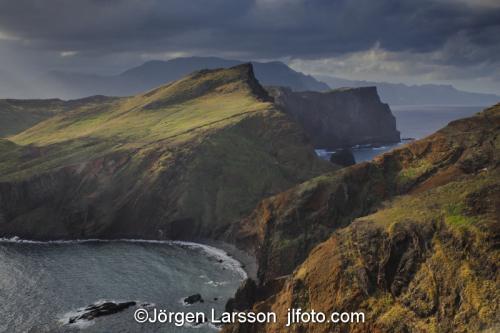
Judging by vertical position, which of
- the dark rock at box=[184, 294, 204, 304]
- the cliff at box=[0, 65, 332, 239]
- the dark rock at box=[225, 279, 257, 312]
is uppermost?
the cliff at box=[0, 65, 332, 239]

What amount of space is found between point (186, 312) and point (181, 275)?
66.8ft

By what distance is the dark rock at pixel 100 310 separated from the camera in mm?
85625

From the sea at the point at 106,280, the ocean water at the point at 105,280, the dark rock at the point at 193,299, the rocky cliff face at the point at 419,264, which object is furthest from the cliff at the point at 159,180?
the rocky cliff face at the point at 419,264

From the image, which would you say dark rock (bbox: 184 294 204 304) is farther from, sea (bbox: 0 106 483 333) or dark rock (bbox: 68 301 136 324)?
dark rock (bbox: 68 301 136 324)

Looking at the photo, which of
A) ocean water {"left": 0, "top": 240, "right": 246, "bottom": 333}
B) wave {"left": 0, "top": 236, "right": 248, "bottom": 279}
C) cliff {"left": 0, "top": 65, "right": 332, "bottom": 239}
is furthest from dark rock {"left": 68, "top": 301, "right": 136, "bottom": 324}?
cliff {"left": 0, "top": 65, "right": 332, "bottom": 239}

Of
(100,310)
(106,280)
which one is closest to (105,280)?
(106,280)

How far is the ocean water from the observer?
84.9 metres

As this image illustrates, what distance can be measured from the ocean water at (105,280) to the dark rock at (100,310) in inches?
57.0

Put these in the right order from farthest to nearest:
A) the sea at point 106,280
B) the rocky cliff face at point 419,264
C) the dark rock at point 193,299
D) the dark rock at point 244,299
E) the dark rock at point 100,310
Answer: the dark rock at point 193,299 → the dark rock at point 100,310 → the sea at point 106,280 → the dark rock at point 244,299 → the rocky cliff face at point 419,264

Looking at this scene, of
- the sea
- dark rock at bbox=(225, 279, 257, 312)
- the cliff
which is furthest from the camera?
the cliff

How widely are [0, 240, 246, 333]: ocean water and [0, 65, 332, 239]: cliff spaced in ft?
33.9

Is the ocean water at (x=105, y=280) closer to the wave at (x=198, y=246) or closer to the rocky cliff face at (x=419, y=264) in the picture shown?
the wave at (x=198, y=246)

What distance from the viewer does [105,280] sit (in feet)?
342

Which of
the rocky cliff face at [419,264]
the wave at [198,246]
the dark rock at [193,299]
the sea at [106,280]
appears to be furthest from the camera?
the wave at [198,246]
